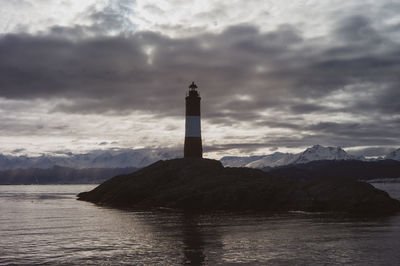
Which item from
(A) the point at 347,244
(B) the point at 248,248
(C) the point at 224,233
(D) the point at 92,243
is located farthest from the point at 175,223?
(A) the point at 347,244

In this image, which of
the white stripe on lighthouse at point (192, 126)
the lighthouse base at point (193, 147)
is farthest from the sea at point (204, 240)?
the white stripe on lighthouse at point (192, 126)

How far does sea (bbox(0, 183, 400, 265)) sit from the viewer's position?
24.3 meters

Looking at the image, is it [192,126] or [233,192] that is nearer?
[233,192]

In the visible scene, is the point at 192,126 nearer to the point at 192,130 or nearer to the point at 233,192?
the point at 192,130

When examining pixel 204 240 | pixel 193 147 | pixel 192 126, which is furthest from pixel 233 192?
pixel 204 240

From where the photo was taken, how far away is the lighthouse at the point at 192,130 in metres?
73.6

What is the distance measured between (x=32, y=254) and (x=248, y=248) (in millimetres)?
13139

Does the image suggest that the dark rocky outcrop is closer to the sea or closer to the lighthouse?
the lighthouse

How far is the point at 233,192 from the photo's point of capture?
5694 centimetres

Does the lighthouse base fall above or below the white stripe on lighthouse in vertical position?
below

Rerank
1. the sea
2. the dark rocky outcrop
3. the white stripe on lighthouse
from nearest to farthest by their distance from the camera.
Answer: the sea, the dark rocky outcrop, the white stripe on lighthouse

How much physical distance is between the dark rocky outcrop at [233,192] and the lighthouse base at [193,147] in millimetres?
2680

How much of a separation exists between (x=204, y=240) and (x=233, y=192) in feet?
87.6

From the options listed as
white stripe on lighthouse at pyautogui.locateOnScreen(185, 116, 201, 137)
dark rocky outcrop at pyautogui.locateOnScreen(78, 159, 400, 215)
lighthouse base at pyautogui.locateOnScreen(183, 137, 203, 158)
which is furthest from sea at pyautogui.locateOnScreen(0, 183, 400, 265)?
white stripe on lighthouse at pyautogui.locateOnScreen(185, 116, 201, 137)
